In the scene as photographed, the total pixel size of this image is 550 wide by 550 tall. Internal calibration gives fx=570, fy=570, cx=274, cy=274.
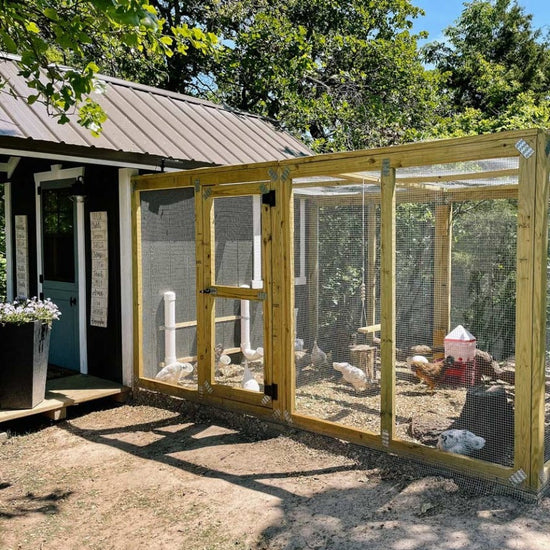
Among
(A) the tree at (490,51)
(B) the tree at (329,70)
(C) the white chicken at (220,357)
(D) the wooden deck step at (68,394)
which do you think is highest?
(A) the tree at (490,51)

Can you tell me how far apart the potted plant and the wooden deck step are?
10 cm

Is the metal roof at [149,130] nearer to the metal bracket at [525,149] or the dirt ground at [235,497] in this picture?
the dirt ground at [235,497]

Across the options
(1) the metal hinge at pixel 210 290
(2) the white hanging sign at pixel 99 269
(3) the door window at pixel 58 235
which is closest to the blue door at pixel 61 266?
(3) the door window at pixel 58 235

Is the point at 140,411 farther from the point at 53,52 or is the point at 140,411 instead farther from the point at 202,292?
the point at 53,52

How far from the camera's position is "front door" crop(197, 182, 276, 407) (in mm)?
4578

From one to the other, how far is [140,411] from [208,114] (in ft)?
12.2

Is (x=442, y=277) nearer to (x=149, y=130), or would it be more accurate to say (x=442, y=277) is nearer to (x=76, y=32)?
(x=76, y=32)

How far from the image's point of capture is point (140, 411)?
17.1ft

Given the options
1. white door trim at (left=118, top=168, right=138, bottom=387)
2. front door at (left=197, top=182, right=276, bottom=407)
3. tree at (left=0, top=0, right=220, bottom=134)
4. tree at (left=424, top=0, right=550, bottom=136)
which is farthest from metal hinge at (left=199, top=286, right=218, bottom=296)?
tree at (left=424, top=0, right=550, bottom=136)

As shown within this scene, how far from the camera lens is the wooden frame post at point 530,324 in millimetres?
3123

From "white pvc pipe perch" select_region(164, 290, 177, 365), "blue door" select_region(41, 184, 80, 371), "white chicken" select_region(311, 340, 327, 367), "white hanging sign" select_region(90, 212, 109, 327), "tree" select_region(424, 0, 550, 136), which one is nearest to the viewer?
"white chicken" select_region(311, 340, 327, 367)

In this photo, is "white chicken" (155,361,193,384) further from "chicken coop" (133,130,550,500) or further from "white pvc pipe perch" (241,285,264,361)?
"white pvc pipe perch" (241,285,264,361)

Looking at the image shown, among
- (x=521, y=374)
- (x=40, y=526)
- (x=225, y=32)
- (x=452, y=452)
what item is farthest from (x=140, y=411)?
(x=225, y=32)

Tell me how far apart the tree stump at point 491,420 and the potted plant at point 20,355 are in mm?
3352
